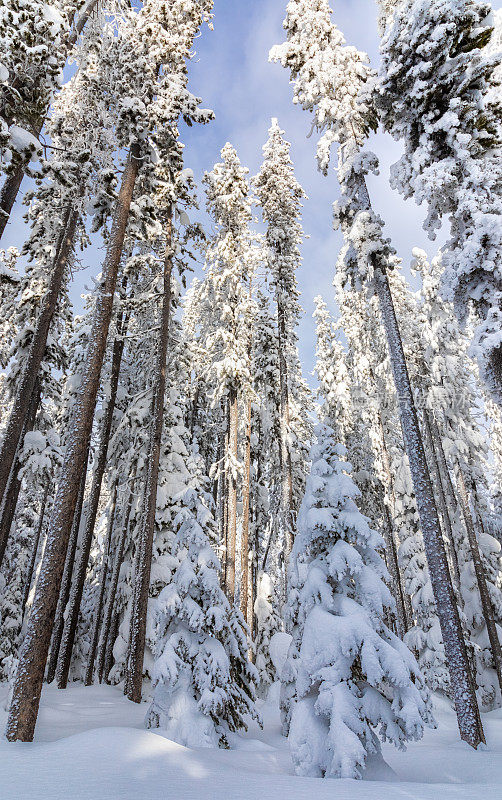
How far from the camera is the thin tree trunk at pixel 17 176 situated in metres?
8.41

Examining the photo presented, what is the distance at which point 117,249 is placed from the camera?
11.1 m

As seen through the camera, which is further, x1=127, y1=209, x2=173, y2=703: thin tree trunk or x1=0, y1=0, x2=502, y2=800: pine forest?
x1=127, y1=209, x2=173, y2=703: thin tree trunk

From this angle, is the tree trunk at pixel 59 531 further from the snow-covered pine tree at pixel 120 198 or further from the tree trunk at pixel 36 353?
the tree trunk at pixel 36 353

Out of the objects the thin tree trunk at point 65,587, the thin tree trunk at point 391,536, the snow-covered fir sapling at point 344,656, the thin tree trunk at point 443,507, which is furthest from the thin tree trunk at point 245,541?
the snow-covered fir sapling at point 344,656

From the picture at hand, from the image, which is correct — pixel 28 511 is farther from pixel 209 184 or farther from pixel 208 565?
pixel 208 565

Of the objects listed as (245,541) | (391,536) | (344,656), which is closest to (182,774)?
(344,656)

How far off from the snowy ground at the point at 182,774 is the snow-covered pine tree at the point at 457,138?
645 centimetres

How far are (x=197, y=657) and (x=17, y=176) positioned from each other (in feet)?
36.8

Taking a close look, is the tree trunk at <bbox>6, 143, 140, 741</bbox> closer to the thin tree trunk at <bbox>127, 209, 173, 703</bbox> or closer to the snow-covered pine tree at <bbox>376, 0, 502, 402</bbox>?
the thin tree trunk at <bbox>127, 209, 173, 703</bbox>

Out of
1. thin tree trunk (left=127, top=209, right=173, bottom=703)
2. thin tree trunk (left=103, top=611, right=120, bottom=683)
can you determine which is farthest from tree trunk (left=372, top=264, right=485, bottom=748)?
thin tree trunk (left=103, top=611, right=120, bottom=683)

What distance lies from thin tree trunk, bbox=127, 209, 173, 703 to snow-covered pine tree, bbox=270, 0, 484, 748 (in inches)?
240

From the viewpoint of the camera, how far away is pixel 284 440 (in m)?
20.9

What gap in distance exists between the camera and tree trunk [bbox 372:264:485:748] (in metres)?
9.29

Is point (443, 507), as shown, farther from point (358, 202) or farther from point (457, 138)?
point (457, 138)
